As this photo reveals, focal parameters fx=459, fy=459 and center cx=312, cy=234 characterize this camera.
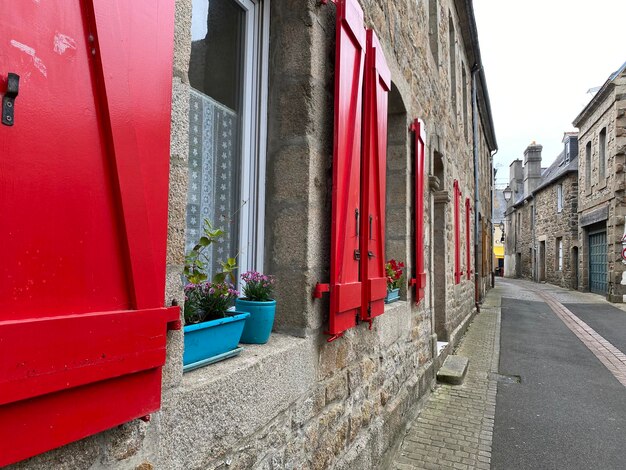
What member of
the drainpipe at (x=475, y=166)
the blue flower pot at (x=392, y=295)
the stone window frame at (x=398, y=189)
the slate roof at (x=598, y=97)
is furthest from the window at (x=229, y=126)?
the slate roof at (x=598, y=97)

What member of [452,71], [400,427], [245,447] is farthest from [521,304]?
[245,447]

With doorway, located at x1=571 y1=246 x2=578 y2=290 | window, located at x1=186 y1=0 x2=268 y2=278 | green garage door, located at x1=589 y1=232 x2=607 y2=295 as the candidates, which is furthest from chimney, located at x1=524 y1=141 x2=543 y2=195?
window, located at x1=186 y1=0 x2=268 y2=278

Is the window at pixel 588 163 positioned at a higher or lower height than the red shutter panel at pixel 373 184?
higher

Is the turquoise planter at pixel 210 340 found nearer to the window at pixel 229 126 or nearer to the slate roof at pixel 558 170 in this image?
the window at pixel 229 126

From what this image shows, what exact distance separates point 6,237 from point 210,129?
1366 millimetres

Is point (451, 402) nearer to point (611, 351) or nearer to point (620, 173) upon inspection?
point (611, 351)

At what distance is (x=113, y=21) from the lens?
40.9 inches

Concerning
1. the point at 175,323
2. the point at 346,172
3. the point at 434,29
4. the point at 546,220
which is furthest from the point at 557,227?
the point at 175,323

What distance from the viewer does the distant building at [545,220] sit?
2117 centimetres

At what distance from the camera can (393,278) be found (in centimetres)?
394

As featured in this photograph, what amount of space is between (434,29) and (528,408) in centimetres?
479

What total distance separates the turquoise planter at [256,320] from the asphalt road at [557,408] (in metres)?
2.55

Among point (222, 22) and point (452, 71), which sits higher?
point (452, 71)

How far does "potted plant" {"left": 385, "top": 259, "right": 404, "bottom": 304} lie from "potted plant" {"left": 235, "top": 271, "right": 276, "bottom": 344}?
198 centimetres
